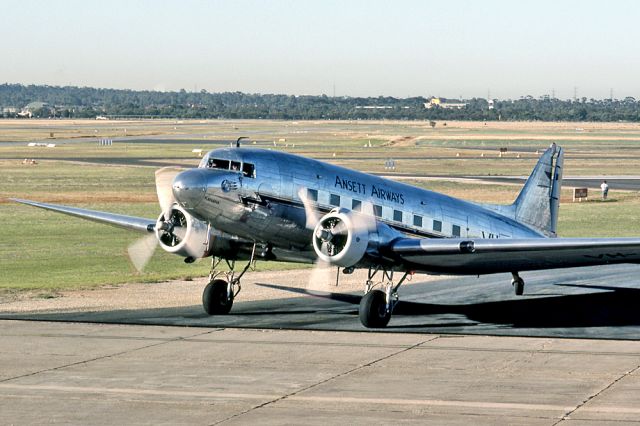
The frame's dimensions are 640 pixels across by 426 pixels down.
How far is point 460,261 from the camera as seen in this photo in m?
28.4

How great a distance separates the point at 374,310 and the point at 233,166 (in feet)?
15.6

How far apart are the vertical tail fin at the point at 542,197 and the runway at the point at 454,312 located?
7.18 feet

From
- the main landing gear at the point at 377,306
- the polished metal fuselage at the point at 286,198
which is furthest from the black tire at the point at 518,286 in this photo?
the main landing gear at the point at 377,306

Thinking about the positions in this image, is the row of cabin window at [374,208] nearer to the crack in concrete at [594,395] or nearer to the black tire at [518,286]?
the black tire at [518,286]

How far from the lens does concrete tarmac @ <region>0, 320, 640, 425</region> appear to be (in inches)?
745

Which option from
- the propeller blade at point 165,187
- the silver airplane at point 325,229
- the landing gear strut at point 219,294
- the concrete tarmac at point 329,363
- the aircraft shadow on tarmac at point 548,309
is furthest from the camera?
the landing gear strut at point 219,294

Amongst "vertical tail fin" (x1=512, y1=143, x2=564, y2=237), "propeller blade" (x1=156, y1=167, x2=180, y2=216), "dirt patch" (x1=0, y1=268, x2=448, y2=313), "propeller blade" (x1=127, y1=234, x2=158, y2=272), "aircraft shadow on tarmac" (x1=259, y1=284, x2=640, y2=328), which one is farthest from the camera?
"vertical tail fin" (x1=512, y1=143, x2=564, y2=237)

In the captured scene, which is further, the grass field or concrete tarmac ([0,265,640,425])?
the grass field

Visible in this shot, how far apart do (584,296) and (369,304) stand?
942cm

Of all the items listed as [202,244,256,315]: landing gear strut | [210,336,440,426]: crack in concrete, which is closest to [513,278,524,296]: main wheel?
[210,336,440,426]: crack in concrete

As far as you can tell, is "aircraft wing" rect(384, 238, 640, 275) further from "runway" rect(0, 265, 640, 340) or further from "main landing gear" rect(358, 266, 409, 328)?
"runway" rect(0, 265, 640, 340)

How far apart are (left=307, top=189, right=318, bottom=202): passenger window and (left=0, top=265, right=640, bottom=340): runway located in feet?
10.1

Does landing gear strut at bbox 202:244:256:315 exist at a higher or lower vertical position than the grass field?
higher

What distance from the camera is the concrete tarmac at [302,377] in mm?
18922
